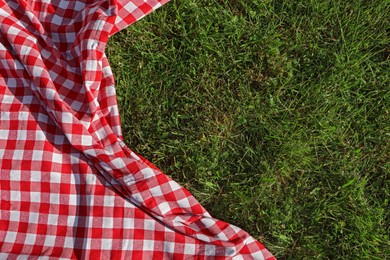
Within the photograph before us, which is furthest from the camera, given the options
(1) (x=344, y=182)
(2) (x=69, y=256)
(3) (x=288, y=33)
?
(3) (x=288, y=33)

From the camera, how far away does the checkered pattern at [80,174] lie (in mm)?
2205

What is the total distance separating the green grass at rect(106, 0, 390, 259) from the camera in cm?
235

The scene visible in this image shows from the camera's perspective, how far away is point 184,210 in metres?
2.23

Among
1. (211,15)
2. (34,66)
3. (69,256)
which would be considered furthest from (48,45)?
(69,256)

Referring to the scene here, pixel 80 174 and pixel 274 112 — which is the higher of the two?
pixel 274 112

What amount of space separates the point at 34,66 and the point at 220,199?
3.89 ft

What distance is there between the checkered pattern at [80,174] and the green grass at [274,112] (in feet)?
0.58

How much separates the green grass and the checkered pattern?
0.58 feet

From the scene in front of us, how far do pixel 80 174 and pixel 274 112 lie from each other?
3.52 ft

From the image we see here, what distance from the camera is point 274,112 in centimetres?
244

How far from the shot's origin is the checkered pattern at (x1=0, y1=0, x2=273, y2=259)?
221 cm

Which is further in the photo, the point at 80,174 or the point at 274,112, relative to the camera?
the point at 274,112

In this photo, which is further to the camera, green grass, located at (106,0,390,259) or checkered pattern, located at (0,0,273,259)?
green grass, located at (106,0,390,259)

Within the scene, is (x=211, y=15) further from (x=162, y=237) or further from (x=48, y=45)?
(x=162, y=237)
